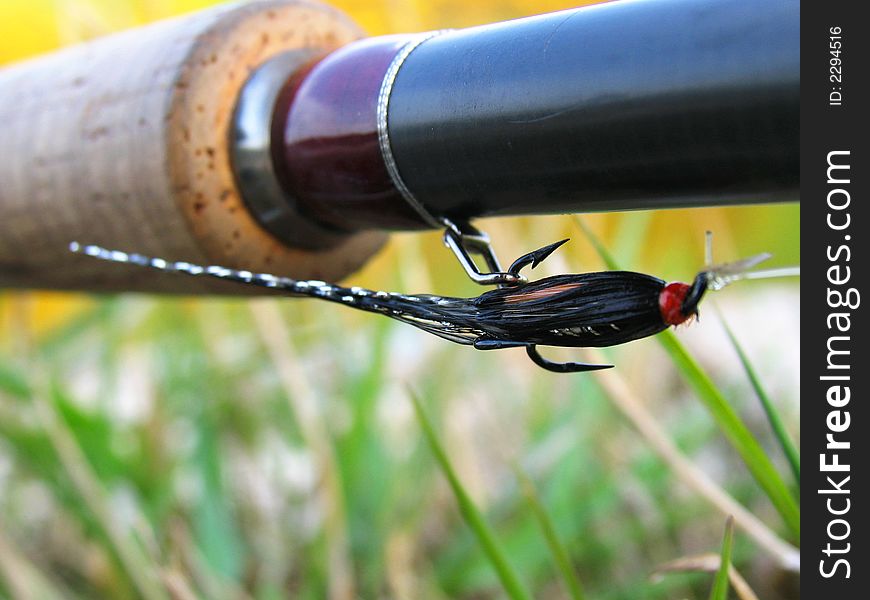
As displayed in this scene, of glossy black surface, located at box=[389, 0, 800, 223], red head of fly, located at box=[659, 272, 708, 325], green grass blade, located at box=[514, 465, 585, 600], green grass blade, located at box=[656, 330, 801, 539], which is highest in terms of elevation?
glossy black surface, located at box=[389, 0, 800, 223]

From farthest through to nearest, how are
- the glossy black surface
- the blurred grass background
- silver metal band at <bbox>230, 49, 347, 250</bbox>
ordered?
the blurred grass background < silver metal band at <bbox>230, 49, 347, 250</bbox> < the glossy black surface

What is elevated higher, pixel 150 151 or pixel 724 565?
pixel 150 151

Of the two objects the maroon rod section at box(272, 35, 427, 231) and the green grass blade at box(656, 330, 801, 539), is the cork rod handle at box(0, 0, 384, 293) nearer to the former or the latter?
the maroon rod section at box(272, 35, 427, 231)

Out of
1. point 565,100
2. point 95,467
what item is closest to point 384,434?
point 95,467

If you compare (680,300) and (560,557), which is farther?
(560,557)

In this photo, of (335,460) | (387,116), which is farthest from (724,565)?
(335,460)

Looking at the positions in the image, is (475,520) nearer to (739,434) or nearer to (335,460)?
(739,434)

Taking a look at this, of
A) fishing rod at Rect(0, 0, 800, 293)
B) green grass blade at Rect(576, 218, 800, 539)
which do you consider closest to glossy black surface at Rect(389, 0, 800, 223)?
fishing rod at Rect(0, 0, 800, 293)
